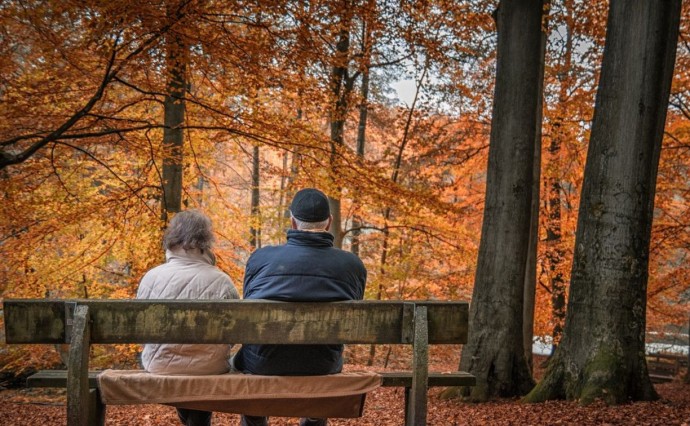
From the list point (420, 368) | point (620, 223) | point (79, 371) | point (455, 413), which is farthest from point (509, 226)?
Answer: point (79, 371)

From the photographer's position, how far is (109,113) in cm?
759

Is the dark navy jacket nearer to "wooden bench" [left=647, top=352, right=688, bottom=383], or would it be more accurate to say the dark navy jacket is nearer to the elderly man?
the elderly man

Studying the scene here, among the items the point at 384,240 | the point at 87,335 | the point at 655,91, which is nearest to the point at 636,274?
the point at 655,91

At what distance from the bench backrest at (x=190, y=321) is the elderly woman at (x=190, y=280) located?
357mm

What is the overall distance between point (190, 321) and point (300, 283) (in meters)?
0.63

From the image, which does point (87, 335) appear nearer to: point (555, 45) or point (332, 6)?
point (332, 6)

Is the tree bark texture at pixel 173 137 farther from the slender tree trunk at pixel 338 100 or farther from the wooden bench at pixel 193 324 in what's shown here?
the wooden bench at pixel 193 324

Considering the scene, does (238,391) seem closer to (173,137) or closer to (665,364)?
(173,137)

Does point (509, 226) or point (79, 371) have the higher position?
A: point (509, 226)

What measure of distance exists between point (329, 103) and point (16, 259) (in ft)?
18.4

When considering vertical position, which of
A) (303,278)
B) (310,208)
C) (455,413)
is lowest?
(455,413)

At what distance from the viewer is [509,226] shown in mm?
6961

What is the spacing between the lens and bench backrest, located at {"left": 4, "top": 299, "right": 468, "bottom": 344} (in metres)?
2.93

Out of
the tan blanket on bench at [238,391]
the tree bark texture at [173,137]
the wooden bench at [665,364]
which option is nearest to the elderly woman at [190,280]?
the tan blanket on bench at [238,391]
